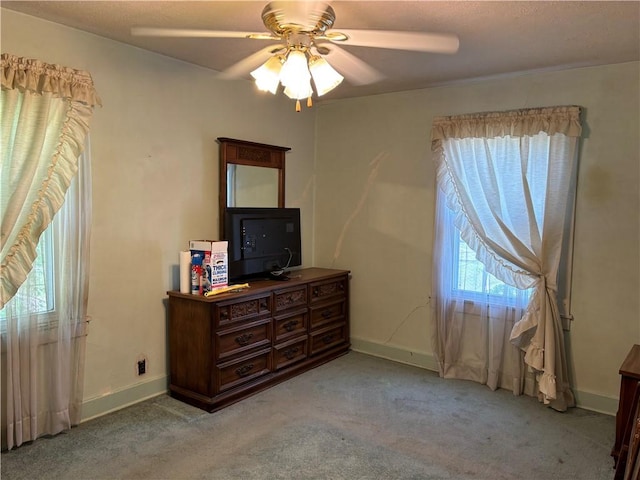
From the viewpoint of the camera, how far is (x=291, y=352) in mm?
3703

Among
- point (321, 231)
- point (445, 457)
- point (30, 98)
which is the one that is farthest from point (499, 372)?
point (30, 98)

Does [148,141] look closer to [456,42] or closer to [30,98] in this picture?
[30,98]

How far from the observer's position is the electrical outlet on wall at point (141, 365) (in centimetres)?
319

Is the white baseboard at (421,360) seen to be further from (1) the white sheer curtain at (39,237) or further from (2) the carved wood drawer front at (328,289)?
(1) the white sheer curtain at (39,237)

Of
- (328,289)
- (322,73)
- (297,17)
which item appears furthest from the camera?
(328,289)

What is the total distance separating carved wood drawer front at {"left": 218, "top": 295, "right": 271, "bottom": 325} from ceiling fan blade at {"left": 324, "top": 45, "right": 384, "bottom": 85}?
1.71 m

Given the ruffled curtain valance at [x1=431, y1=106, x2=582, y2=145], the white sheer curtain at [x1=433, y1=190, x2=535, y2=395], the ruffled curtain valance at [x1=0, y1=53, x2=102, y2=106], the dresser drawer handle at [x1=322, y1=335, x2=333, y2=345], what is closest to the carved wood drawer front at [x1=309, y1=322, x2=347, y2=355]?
the dresser drawer handle at [x1=322, y1=335, x2=333, y2=345]

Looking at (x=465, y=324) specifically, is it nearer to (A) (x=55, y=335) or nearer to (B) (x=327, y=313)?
(B) (x=327, y=313)

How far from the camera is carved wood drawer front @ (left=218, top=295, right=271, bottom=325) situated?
3100 mm

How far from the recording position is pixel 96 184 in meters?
2.88

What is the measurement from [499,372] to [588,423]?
0.67 metres

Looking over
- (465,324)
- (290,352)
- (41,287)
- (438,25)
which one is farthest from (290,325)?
(438,25)

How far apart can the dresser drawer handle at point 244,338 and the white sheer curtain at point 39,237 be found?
3.19 feet

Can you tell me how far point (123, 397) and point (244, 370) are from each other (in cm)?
81
